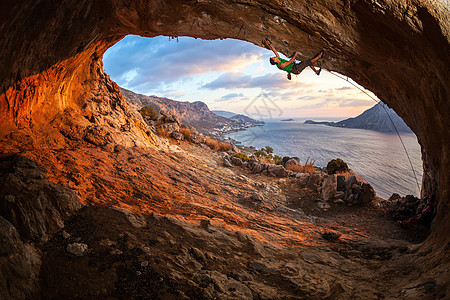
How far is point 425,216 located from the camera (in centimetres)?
682

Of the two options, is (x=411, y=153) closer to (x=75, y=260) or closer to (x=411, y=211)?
(x=411, y=211)

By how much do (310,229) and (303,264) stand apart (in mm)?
2791

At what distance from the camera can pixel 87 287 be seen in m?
2.63

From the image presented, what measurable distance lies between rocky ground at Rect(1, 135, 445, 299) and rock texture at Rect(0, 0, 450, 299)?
181mm

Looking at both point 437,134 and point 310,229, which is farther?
point 310,229

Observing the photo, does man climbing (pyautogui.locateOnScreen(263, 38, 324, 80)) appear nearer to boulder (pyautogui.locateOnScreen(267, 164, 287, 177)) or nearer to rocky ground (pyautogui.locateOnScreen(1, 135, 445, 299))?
rocky ground (pyautogui.locateOnScreen(1, 135, 445, 299))

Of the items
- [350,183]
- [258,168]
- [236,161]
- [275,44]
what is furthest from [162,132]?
[350,183]

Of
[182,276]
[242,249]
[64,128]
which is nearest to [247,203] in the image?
[242,249]

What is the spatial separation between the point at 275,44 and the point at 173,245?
6219 mm

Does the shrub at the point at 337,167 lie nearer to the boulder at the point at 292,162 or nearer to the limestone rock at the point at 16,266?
the boulder at the point at 292,162

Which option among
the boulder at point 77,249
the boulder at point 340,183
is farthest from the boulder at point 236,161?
the boulder at point 77,249

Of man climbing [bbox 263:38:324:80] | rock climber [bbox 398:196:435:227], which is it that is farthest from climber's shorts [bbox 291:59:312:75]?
rock climber [bbox 398:196:435:227]

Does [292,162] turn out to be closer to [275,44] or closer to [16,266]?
[275,44]

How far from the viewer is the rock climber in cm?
663
